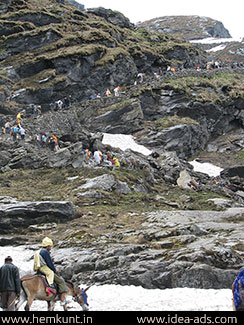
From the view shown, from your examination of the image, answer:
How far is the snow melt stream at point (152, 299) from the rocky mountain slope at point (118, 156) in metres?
0.42

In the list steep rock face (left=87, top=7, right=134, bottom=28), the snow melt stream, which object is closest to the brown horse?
the snow melt stream

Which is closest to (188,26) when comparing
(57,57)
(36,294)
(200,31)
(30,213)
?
(200,31)

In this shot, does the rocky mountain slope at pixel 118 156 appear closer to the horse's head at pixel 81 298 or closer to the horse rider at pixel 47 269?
the horse's head at pixel 81 298

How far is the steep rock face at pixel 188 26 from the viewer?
148262mm

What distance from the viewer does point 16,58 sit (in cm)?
5309

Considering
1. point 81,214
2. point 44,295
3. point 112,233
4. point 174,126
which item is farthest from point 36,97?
point 44,295

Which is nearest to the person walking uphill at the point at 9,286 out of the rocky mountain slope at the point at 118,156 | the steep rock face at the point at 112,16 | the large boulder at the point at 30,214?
the rocky mountain slope at the point at 118,156

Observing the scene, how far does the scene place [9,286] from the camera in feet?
25.8

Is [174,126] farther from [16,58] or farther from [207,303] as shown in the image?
[207,303]

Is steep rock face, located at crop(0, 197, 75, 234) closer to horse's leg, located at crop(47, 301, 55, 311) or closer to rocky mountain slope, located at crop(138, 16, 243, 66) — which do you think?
horse's leg, located at crop(47, 301, 55, 311)

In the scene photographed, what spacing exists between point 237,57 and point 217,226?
97.9 m

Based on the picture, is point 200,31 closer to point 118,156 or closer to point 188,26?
point 188,26

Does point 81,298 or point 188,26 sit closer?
point 81,298

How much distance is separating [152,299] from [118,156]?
22.8m
